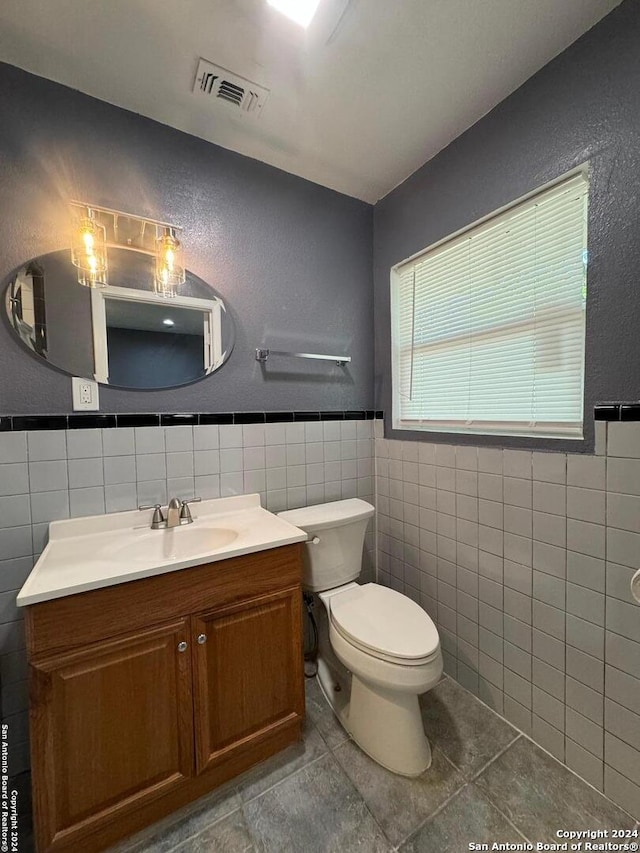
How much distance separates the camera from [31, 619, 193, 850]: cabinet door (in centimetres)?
86

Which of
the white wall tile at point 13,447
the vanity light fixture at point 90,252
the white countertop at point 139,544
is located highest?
the vanity light fixture at point 90,252

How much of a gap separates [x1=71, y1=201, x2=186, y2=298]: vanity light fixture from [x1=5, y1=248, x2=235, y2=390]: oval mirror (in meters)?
0.02

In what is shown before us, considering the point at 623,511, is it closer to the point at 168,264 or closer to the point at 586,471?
the point at 586,471

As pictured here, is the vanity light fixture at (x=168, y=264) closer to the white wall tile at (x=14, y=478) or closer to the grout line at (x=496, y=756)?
the white wall tile at (x=14, y=478)

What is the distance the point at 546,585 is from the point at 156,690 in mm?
1359

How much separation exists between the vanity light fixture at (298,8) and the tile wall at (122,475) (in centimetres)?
141

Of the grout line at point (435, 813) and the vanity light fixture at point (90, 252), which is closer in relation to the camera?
the grout line at point (435, 813)

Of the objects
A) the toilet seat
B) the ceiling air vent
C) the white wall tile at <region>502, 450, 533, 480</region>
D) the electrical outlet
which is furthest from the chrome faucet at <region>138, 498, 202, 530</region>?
the ceiling air vent

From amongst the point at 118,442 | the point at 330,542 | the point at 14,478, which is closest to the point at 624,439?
the point at 330,542

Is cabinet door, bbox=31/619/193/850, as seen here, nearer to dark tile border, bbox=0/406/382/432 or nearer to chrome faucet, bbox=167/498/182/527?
chrome faucet, bbox=167/498/182/527

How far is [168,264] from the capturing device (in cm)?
142

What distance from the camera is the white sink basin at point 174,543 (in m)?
1.17

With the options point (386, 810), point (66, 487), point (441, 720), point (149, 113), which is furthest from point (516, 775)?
point (149, 113)

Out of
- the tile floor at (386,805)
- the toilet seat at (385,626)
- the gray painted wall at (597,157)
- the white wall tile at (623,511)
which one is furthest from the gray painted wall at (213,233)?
the tile floor at (386,805)
